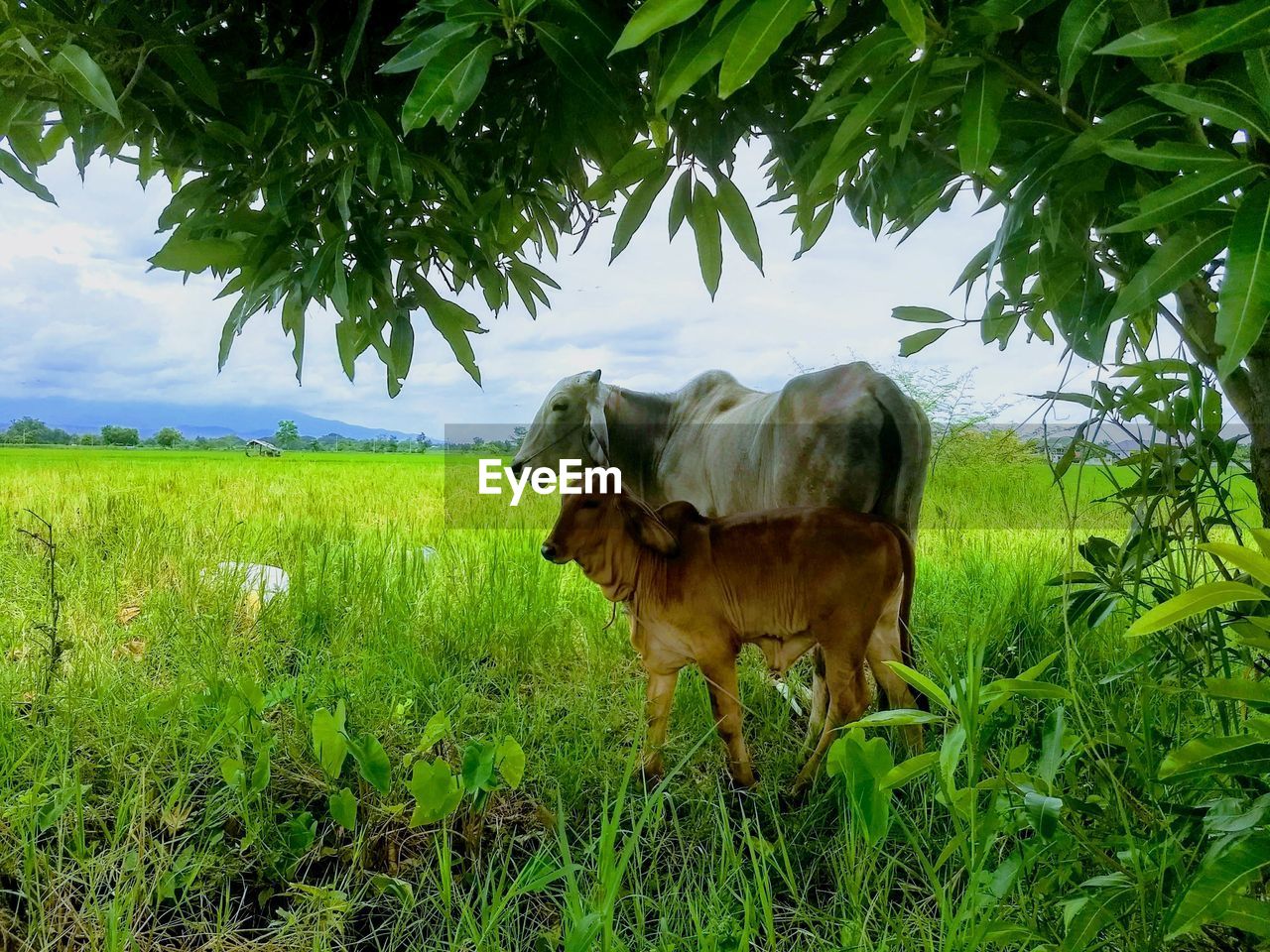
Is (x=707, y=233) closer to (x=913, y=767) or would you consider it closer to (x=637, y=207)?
(x=637, y=207)

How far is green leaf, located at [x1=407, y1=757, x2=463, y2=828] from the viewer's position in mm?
736

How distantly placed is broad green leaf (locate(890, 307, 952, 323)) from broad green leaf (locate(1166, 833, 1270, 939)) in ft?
1.69

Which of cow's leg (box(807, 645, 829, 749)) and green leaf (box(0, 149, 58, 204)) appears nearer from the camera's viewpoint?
green leaf (box(0, 149, 58, 204))

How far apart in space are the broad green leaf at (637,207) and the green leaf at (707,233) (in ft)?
0.13

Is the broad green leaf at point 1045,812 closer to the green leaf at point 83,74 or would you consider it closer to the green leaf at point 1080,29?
the green leaf at point 1080,29

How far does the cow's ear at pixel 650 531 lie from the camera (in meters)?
0.88

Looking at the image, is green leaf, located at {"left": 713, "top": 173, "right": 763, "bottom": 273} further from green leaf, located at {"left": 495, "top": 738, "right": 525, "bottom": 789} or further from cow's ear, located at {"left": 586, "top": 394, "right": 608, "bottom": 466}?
green leaf, located at {"left": 495, "top": 738, "right": 525, "bottom": 789}

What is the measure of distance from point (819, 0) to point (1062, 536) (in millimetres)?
982

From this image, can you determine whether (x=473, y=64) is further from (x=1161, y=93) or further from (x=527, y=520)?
(x=527, y=520)

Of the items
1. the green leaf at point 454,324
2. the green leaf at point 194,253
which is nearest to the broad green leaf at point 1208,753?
the green leaf at point 454,324

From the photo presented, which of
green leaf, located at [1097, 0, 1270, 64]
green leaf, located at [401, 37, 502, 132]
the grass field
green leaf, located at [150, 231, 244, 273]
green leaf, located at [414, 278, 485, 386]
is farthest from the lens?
green leaf, located at [414, 278, 485, 386]

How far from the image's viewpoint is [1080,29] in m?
0.50

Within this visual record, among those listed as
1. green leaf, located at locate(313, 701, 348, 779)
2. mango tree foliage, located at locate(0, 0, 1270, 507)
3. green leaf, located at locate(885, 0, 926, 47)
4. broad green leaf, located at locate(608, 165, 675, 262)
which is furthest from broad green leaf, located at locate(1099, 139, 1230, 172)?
green leaf, located at locate(313, 701, 348, 779)

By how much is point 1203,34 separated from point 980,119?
0.14 meters
